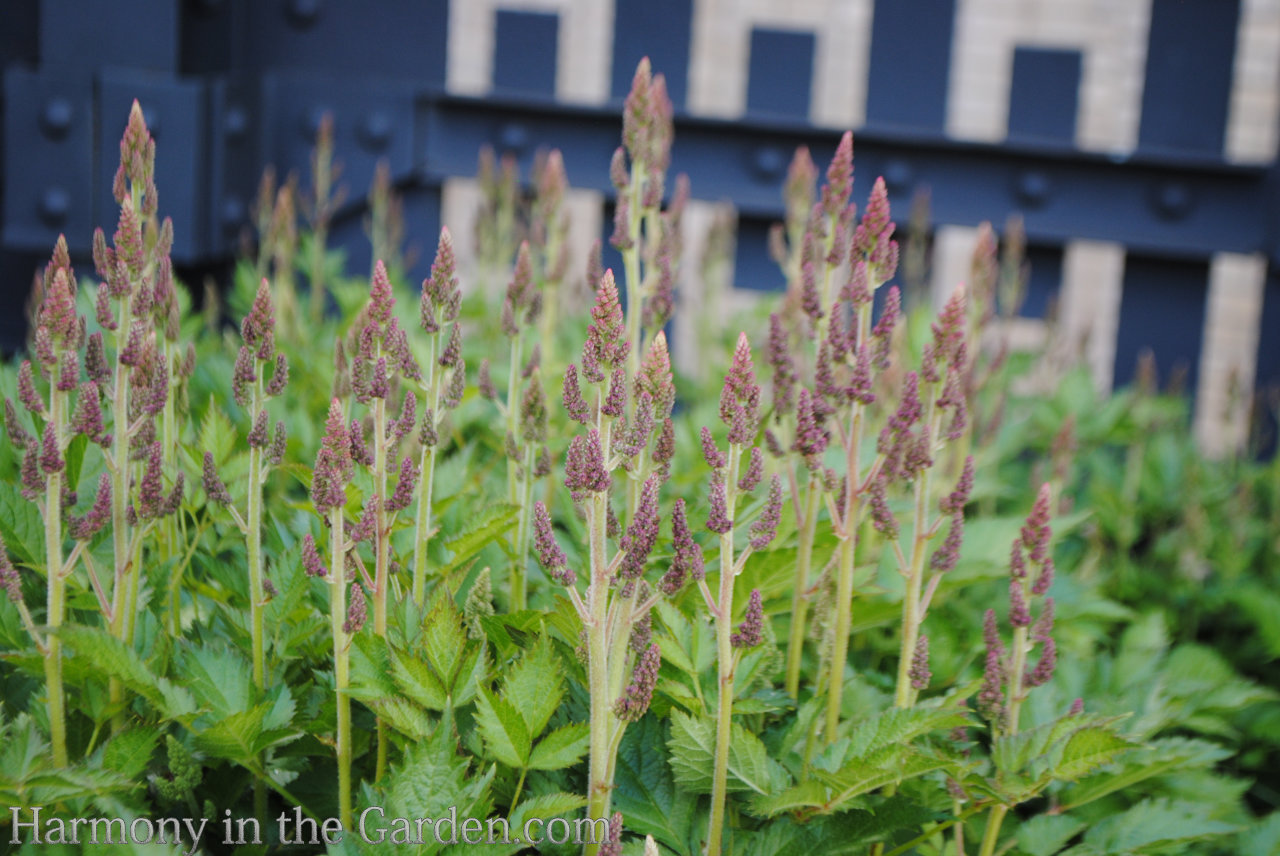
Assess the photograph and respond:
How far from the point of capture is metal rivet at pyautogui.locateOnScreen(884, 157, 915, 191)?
9.78ft

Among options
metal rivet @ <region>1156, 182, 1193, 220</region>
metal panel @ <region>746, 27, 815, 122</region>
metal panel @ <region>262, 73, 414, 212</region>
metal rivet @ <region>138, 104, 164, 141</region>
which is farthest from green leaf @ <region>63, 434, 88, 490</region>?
metal rivet @ <region>1156, 182, 1193, 220</region>

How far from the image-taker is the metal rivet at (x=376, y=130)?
2.80 meters

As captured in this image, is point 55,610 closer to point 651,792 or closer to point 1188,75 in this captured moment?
point 651,792

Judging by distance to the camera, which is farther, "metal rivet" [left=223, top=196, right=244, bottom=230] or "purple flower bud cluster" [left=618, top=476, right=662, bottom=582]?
"metal rivet" [left=223, top=196, right=244, bottom=230]

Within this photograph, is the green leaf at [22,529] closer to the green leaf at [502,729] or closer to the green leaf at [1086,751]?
the green leaf at [502,729]

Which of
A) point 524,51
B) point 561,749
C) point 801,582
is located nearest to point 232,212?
point 524,51

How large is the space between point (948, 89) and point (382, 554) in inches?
99.0

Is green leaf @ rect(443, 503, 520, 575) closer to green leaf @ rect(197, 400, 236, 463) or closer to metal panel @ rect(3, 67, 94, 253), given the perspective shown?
green leaf @ rect(197, 400, 236, 463)

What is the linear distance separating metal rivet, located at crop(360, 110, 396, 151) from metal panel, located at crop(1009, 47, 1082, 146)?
1739 mm

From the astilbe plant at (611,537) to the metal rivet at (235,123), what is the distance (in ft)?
6.63

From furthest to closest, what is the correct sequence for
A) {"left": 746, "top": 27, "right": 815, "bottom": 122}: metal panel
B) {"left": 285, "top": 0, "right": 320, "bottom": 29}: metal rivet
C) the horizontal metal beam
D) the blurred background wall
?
{"left": 746, "top": 27, "right": 815, "bottom": 122}: metal panel → the horizontal metal beam → {"left": 285, "top": 0, "right": 320, "bottom": 29}: metal rivet → the blurred background wall

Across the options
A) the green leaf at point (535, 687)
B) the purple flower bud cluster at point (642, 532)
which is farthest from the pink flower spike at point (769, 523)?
the green leaf at point (535, 687)

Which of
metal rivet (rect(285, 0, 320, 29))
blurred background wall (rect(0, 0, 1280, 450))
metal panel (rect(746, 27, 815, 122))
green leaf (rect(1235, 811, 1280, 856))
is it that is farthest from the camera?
metal panel (rect(746, 27, 815, 122))

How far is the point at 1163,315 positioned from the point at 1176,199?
34 cm
